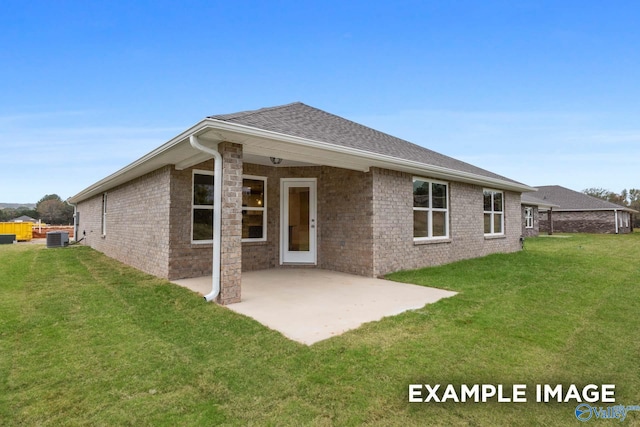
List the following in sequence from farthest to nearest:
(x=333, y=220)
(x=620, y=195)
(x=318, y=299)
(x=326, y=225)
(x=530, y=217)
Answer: (x=620, y=195) < (x=530, y=217) < (x=326, y=225) < (x=333, y=220) < (x=318, y=299)

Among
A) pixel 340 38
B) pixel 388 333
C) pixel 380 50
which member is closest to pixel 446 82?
pixel 380 50

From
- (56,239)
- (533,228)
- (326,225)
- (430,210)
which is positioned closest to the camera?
(326,225)

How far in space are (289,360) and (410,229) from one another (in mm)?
Answer: 5782

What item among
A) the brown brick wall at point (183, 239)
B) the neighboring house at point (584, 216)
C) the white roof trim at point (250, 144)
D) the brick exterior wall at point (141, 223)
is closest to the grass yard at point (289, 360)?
the brown brick wall at point (183, 239)

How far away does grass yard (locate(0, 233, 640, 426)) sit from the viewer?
7.34 feet

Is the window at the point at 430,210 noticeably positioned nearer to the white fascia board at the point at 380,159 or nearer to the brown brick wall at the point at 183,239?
the white fascia board at the point at 380,159

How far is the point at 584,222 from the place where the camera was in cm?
2789

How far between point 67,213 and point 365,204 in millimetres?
63900

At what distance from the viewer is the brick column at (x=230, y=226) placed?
16.1 feet

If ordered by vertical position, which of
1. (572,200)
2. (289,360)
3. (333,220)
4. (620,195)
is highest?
(620,195)

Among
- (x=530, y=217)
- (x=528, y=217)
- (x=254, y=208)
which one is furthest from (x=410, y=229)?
(x=530, y=217)

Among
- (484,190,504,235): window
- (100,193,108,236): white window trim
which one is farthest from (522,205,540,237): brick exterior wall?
(100,193,108,236): white window trim

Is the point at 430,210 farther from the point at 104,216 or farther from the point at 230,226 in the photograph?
the point at 104,216

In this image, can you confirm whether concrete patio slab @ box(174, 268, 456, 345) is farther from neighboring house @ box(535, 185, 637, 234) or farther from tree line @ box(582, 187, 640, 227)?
tree line @ box(582, 187, 640, 227)
